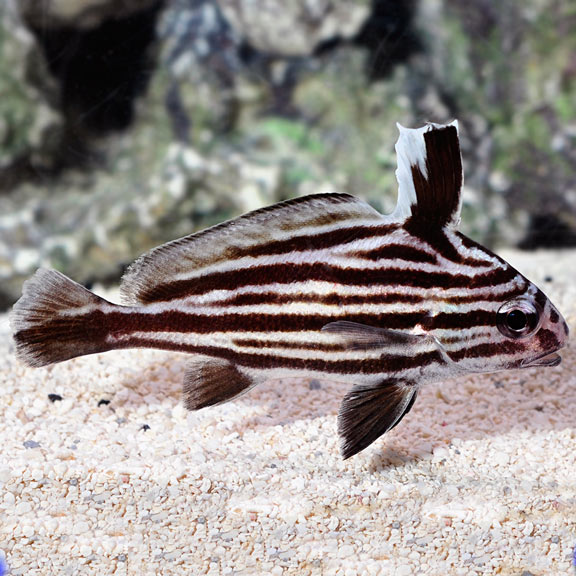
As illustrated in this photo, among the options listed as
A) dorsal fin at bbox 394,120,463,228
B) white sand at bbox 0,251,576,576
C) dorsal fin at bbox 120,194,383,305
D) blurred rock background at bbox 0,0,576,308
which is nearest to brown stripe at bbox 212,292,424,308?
dorsal fin at bbox 120,194,383,305

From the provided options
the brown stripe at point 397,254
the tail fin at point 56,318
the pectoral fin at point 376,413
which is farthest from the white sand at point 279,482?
the brown stripe at point 397,254

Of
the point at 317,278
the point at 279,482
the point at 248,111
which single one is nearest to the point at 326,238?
the point at 317,278

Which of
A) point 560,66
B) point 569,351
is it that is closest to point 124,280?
point 569,351

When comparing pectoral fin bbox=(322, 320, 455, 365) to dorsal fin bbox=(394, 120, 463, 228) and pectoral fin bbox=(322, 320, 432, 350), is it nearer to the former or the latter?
pectoral fin bbox=(322, 320, 432, 350)

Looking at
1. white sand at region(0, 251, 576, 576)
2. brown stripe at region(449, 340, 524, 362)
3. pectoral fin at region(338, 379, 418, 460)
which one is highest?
brown stripe at region(449, 340, 524, 362)

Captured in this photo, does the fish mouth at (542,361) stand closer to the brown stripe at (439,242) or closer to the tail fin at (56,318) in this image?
the brown stripe at (439,242)

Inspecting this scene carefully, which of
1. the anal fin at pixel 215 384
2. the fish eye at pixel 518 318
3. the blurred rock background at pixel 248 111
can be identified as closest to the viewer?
the fish eye at pixel 518 318

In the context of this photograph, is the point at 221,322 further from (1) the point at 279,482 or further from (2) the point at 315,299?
(1) the point at 279,482
